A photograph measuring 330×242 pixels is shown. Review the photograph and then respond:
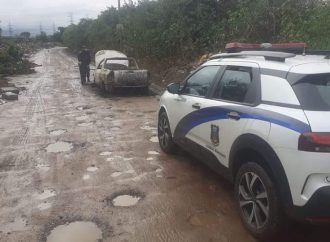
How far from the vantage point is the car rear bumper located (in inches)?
130

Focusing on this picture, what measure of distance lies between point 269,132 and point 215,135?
1.12 meters

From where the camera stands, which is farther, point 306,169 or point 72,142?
point 72,142

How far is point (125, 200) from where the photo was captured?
520 centimetres

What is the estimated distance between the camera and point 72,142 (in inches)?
324

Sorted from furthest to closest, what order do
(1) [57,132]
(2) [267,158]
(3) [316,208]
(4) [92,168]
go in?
(1) [57,132], (4) [92,168], (2) [267,158], (3) [316,208]

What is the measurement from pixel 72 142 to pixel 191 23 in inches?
447

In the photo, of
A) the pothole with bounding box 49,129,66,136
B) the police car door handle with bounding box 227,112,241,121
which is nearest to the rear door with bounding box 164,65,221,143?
the police car door handle with bounding box 227,112,241,121

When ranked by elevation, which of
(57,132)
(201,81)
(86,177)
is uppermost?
(201,81)

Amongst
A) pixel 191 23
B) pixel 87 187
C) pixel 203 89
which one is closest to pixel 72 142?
pixel 87 187

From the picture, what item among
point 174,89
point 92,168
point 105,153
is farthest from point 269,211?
point 105,153

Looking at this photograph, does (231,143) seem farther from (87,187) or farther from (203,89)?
(87,187)

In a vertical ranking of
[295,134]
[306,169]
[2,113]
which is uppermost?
[295,134]

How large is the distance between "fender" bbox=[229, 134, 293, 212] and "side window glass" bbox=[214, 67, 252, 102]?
50 centimetres

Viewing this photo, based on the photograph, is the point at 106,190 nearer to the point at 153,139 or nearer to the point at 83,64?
the point at 153,139
